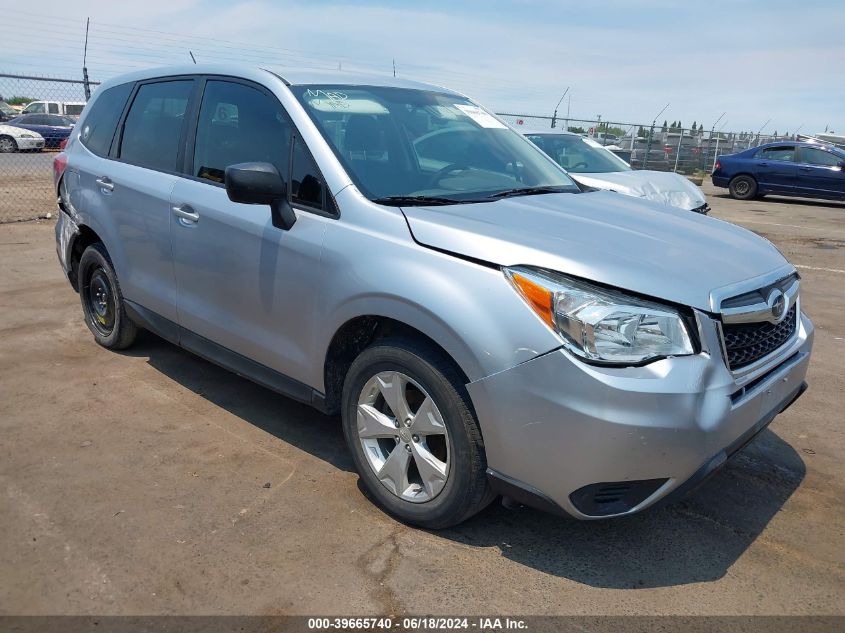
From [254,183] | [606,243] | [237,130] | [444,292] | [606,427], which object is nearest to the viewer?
[606,427]

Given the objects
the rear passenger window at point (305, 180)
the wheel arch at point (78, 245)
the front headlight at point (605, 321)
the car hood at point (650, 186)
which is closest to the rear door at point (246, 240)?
the rear passenger window at point (305, 180)

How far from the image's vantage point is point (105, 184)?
470cm

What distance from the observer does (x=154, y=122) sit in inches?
177

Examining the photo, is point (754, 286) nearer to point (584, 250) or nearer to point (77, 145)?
point (584, 250)

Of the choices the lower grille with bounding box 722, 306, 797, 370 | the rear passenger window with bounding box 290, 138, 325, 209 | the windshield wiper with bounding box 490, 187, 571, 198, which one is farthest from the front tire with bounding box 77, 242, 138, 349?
the lower grille with bounding box 722, 306, 797, 370

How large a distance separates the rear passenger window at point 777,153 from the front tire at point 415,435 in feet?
57.4

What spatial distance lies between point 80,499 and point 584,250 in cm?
242

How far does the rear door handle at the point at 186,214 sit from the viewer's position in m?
3.91

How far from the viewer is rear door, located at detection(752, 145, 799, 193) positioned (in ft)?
57.8

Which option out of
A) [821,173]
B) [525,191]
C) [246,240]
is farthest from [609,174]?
[821,173]

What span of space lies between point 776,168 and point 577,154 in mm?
10432

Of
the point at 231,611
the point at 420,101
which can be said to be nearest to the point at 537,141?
the point at 420,101

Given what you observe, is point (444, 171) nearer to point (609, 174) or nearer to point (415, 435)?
point (415, 435)

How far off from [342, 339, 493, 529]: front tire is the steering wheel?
890mm
